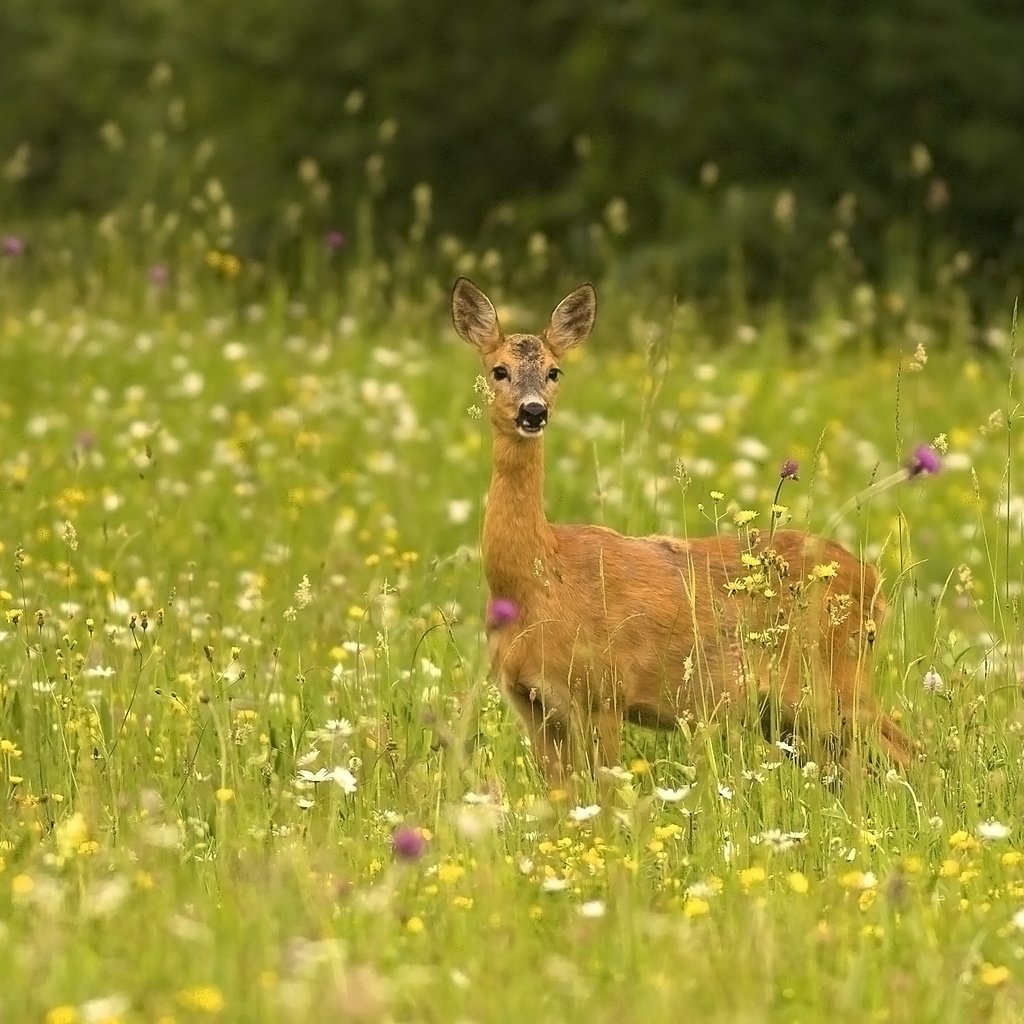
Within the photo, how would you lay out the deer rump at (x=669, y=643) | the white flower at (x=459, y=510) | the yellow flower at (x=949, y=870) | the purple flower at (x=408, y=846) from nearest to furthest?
the purple flower at (x=408, y=846) < the yellow flower at (x=949, y=870) < the deer rump at (x=669, y=643) < the white flower at (x=459, y=510)

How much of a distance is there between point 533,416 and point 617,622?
1.80 ft

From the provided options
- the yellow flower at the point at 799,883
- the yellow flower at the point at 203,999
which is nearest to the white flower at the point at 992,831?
the yellow flower at the point at 799,883

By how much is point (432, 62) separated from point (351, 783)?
41.2 ft

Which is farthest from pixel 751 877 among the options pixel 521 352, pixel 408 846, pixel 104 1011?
pixel 521 352

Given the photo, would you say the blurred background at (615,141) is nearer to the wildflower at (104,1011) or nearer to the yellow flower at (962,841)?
the yellow flower at (962,841)

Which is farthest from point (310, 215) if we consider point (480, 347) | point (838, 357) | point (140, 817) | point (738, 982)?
point (738, 982)

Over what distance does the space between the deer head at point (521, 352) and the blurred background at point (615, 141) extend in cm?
677

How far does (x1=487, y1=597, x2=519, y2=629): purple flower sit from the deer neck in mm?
40

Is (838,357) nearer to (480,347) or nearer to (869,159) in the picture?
(869,159)

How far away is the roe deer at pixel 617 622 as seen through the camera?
533cm

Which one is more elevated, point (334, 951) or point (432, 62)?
point (432, 62)

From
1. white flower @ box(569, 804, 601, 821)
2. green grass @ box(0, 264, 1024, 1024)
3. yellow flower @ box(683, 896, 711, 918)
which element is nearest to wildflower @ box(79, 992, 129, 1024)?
green grass @ box(0, 264, 1024, 1024)

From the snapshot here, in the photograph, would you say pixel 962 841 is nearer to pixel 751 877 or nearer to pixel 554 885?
pixel 751 877

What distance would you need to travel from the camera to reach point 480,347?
19.5 ft
